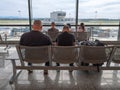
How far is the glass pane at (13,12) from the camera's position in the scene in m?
6.69

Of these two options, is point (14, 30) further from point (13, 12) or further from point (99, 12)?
point (99, 12)

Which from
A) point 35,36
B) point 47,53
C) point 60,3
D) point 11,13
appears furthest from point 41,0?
point 47,53

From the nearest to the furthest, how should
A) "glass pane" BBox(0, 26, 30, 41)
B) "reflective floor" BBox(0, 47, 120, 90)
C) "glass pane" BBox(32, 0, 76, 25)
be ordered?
"reflective floor" BBox(0, 47, 120, 90), "glass pane" BBox(0, 26, 30, 41), "glass pane" BBox(32, 0, 76, 25)

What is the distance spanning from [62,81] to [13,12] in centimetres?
433

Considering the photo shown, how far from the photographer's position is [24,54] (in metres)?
3.08

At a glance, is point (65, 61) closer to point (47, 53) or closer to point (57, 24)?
point (47, 53)

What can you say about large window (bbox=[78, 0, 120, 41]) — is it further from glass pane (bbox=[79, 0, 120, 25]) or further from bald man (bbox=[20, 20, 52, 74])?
bald man (bbox=[20, 20, 52, 74])

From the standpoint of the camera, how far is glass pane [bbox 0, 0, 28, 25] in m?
6.69

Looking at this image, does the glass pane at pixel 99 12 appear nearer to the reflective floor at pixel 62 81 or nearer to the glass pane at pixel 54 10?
the glass pane at pixel 54 10

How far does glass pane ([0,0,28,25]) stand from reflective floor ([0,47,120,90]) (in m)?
3.31

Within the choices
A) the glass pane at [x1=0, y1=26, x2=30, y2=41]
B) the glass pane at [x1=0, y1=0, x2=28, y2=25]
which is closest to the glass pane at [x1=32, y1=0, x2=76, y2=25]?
the glass pane at [x1=0, y1=0, x2=28, y2=25]

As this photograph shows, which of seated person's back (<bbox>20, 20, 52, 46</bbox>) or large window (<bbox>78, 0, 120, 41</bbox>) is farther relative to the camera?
large window (<bbox>78, 0, 120, 41</bbox>)

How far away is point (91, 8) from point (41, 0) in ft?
6.18

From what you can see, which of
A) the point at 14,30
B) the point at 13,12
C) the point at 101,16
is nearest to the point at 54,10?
the point at 13,12
